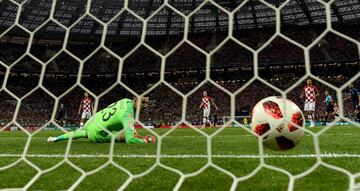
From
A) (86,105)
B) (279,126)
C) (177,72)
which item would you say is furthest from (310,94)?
(177,72)

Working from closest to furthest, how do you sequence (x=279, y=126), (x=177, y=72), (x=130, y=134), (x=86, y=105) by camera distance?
(x=279, y=126)
(x=130, y=134)
(x=86, y=105)
(x=177, y=72)

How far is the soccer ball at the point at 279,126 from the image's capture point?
2.81 meters

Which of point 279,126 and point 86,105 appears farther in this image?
point 86,105

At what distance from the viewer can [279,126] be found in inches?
110

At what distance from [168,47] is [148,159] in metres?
23.8

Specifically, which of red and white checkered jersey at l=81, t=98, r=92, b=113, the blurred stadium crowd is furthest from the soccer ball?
the blurred stadium crowd

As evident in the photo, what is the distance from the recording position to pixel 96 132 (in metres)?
5.62

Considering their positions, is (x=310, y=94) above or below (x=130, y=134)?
below

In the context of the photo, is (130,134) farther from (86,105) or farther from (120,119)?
(86,105)

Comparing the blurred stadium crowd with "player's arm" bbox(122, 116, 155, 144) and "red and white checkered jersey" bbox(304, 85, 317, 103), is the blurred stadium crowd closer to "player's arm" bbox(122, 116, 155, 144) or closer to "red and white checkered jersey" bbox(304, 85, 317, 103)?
"red and white checkered jersey" bbox(304, 85, 317, 103)

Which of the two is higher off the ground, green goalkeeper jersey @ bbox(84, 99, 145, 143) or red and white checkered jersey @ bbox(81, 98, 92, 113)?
green goalkeeper jersey @ bbox(84, 99, 145, 143)

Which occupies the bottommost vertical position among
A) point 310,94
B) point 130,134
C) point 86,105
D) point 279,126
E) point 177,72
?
point 177,72

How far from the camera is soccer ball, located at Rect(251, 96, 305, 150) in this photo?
2811 mm

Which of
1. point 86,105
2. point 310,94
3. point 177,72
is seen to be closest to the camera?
point 310,94
